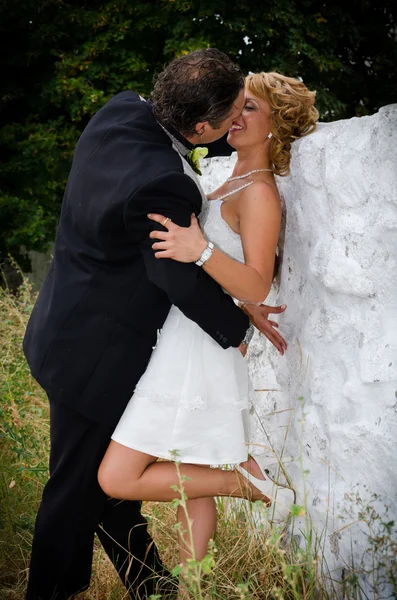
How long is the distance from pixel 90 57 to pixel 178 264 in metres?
6.63

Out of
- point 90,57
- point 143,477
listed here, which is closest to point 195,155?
point 143,477

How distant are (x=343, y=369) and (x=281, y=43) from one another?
678 centimetres

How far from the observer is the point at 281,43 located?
820cm

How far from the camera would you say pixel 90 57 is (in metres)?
8.05

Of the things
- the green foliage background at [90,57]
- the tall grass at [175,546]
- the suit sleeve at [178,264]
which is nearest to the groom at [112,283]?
the suit sleeve at [178,264]

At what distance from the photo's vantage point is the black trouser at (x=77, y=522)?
7.98 feet

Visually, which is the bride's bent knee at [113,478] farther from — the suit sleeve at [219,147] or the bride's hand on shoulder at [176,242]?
the suit sleeve at [219,147]

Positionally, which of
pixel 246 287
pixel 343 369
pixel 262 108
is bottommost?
pixel 343 369

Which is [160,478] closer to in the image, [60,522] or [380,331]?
[60,522]

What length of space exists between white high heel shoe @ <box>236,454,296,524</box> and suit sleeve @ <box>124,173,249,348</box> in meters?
0.60

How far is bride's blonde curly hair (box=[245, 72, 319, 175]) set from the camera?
8.43 ft

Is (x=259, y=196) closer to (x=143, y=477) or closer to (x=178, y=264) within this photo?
(x=178, y=264)

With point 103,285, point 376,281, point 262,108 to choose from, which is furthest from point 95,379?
point 262,108

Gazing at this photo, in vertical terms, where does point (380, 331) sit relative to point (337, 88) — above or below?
above
